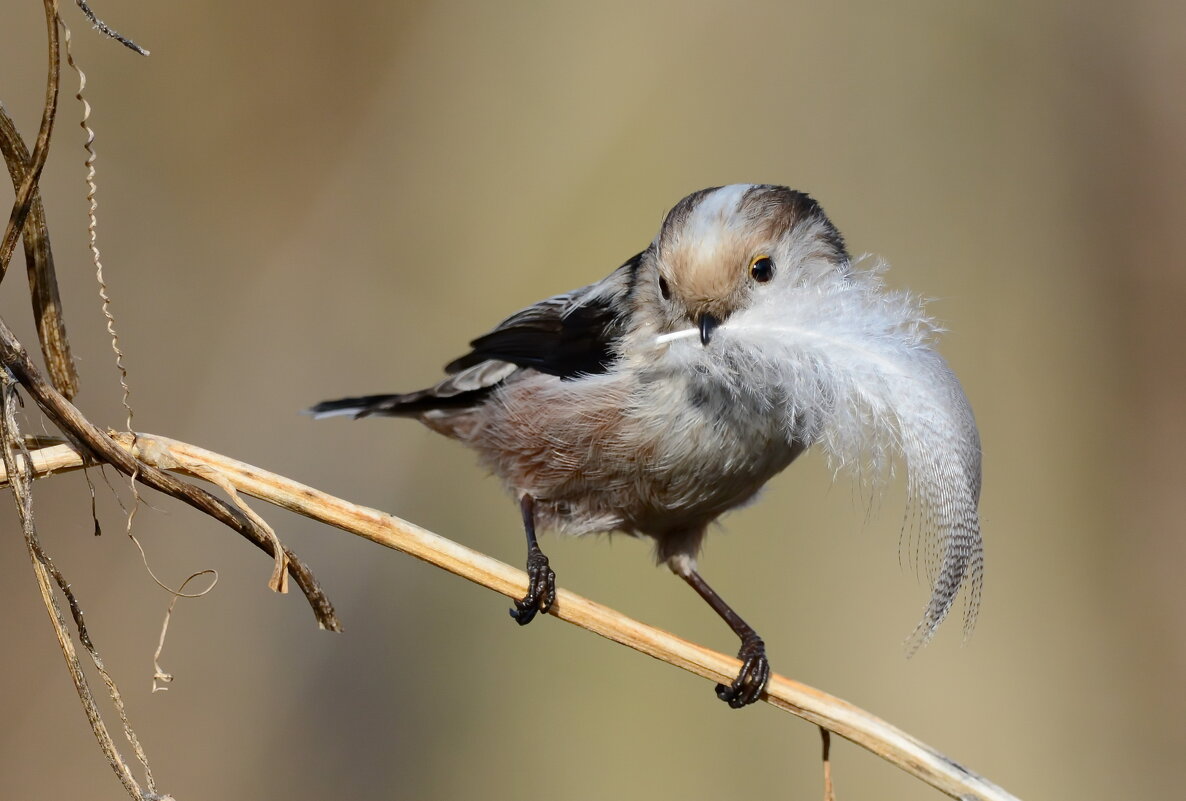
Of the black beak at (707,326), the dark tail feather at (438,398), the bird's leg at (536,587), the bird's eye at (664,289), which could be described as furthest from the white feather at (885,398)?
the dark tail feather at (438,398)

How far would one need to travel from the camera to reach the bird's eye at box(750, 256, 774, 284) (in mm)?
2054

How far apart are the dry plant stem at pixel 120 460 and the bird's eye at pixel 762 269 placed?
1100 millimetres

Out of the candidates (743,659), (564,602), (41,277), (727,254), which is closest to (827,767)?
(564,602)

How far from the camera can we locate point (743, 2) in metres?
3.86

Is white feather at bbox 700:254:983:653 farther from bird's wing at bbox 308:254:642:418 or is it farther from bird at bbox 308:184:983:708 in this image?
bird's wing at bbox 308:254:642:418

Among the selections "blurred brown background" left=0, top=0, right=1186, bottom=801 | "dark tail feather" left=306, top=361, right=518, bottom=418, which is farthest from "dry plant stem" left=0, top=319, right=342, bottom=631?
"blurred brown background" left=0, top=0, right=1186, bottom=801

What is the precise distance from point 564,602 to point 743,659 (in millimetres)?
769

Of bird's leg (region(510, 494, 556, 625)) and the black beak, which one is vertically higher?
the black beak

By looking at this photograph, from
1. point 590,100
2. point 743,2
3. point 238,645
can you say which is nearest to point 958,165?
point 743,2

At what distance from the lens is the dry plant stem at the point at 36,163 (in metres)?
1.10

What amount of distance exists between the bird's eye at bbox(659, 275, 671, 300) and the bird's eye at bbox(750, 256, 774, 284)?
172 mm

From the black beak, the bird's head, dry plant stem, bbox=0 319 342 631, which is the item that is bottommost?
dry plant stem, bbox=0 319 342 631

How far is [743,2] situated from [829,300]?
2.58 metres

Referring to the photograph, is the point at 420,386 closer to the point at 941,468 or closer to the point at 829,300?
the point at 829,300
